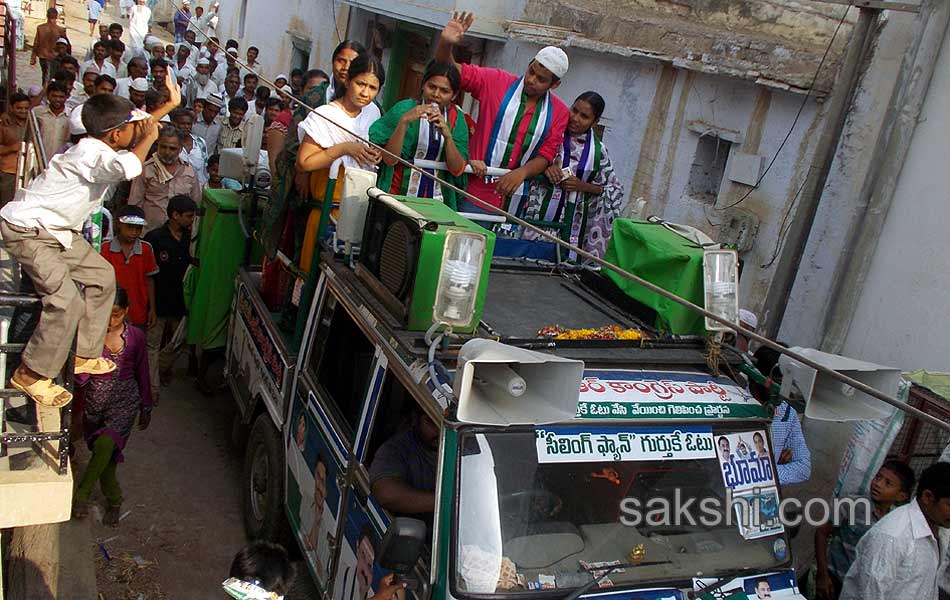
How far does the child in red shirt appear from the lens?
233 inches

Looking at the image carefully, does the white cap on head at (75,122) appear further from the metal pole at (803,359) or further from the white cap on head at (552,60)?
the metal pole at (803,359)

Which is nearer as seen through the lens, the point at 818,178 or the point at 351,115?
the point at 351,115

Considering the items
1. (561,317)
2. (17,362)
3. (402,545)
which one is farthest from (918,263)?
(17,362)

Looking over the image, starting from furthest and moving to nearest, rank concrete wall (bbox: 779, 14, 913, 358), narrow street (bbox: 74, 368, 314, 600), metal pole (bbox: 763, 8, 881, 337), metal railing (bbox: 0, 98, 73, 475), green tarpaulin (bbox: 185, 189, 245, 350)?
metal pole (bbox: 763, 8, 881, 337), concrete wall (bbox: 779, 14, 913, 358), green tarpaulin (bbox: 185, 189, 245, 350), narrow street (bbox: 74, 368, 314, 600), metal railing (bbox: 0, 98, 73, 475)

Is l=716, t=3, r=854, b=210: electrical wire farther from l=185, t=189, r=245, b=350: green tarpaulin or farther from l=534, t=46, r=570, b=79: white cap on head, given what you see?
l=185, t=189, r=245, b=350: green tarpaulin

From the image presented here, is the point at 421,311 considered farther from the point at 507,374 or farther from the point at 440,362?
the point at 507,374

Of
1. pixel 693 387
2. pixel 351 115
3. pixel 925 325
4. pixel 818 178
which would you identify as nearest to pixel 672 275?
pixel 693 387

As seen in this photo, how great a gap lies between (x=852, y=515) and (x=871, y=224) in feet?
9.75

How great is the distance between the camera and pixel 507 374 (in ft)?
10.0

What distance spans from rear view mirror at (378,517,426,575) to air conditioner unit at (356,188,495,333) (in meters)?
0.83

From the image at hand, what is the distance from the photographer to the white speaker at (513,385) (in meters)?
2.88

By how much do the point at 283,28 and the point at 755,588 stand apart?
18.0 metres

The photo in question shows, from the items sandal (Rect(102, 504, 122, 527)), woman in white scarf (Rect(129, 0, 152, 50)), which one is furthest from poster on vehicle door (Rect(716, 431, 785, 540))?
woman in white scarf (Rect(129, 0, 152, 50))

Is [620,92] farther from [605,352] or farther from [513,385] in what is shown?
[513,385]
